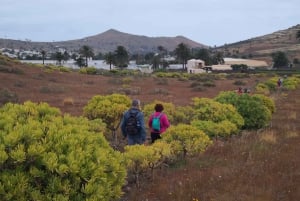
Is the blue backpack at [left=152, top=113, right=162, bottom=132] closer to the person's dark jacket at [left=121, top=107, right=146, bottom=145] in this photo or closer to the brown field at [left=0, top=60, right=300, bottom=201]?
the person's dark jacket at [left=121, top=107, right=146, bottom=145]

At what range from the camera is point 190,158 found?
884 centimetres

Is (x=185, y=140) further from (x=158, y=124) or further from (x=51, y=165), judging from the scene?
(x=51, y=165)

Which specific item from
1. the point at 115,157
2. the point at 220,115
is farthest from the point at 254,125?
the point at 115,157

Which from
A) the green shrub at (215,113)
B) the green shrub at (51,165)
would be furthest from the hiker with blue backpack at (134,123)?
the green shrub at (51,165)

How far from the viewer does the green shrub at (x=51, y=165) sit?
387 centimetres

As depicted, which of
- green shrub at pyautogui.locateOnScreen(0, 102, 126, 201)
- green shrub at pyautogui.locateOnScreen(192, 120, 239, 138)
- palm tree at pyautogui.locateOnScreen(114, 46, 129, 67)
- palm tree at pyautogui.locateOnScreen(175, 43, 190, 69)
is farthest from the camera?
palm tree at pyautogui.locateOnScreen(175, 43, 190, 69)

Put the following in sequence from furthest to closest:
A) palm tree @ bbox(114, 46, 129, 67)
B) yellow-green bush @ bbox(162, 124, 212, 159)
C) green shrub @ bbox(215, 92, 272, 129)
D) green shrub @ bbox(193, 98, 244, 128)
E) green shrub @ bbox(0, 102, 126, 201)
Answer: palm tree @ bbox(114, 46, 129, 67) < green shrub @ bbox(215, 92, 272, 129) < green shrub @ bbox(193, 98, 244, 128) < yellow-green bush @ bbox(162, 124, 212, 159) < green shrub @ bbox(0, 102, 126, 201)

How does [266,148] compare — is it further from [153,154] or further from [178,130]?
[153,154]

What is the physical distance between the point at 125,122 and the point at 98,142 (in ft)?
12.2

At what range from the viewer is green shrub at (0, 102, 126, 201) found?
387 centimetres

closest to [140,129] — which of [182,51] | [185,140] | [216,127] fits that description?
[185,140]

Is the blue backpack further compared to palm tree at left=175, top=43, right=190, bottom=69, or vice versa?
palm tree at left=175, top=43, right=190, bottom=69

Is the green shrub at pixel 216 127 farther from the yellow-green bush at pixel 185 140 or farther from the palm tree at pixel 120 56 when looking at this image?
the palm tree at pixel 120 56

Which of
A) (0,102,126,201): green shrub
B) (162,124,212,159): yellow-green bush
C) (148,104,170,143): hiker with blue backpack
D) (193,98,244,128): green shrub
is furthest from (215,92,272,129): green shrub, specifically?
(0,102,126,201): green shrub
